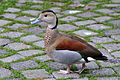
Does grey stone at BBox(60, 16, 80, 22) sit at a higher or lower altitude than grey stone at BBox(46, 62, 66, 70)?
higher

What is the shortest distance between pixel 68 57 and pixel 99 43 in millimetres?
1545

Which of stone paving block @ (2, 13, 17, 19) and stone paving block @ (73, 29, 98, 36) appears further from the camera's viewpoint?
stone paving block @ (2, 13, 17, 19)

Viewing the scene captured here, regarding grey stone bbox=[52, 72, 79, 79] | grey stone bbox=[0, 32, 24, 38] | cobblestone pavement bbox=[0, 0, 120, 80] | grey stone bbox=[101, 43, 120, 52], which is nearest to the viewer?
grey stone bbox=[52, 72, 79, 79]

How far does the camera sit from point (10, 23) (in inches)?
271

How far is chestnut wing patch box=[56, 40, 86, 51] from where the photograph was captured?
437cm

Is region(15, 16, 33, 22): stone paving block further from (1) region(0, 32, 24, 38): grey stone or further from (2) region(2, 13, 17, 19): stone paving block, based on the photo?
(1) region(0, 32, 24, 38): grey stone

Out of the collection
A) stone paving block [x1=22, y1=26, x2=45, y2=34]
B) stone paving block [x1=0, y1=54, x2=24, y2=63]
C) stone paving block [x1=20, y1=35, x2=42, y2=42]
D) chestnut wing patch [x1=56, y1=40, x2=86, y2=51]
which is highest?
chestnut wing patch [x1=56, y1=40, x2=86, y2=51]

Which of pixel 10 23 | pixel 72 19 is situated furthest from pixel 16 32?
pixel 72 19

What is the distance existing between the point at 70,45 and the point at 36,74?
739mm

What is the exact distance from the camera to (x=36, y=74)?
4.54 meters

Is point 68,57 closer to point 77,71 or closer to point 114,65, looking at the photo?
point 77,71

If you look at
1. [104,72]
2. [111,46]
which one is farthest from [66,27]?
[104,72]

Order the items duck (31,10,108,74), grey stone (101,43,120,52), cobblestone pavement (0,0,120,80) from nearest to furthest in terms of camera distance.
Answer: duck (31,10,108,74) → cobblestone pavement (0,0,120,80) → grey stone (101,43,120,52)

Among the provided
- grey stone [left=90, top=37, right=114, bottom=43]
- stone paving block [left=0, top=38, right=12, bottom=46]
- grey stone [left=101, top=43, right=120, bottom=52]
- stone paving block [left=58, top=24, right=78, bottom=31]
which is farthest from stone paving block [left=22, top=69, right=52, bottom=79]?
stone paving block [left=58, top=24, right=78, bottom=31]
